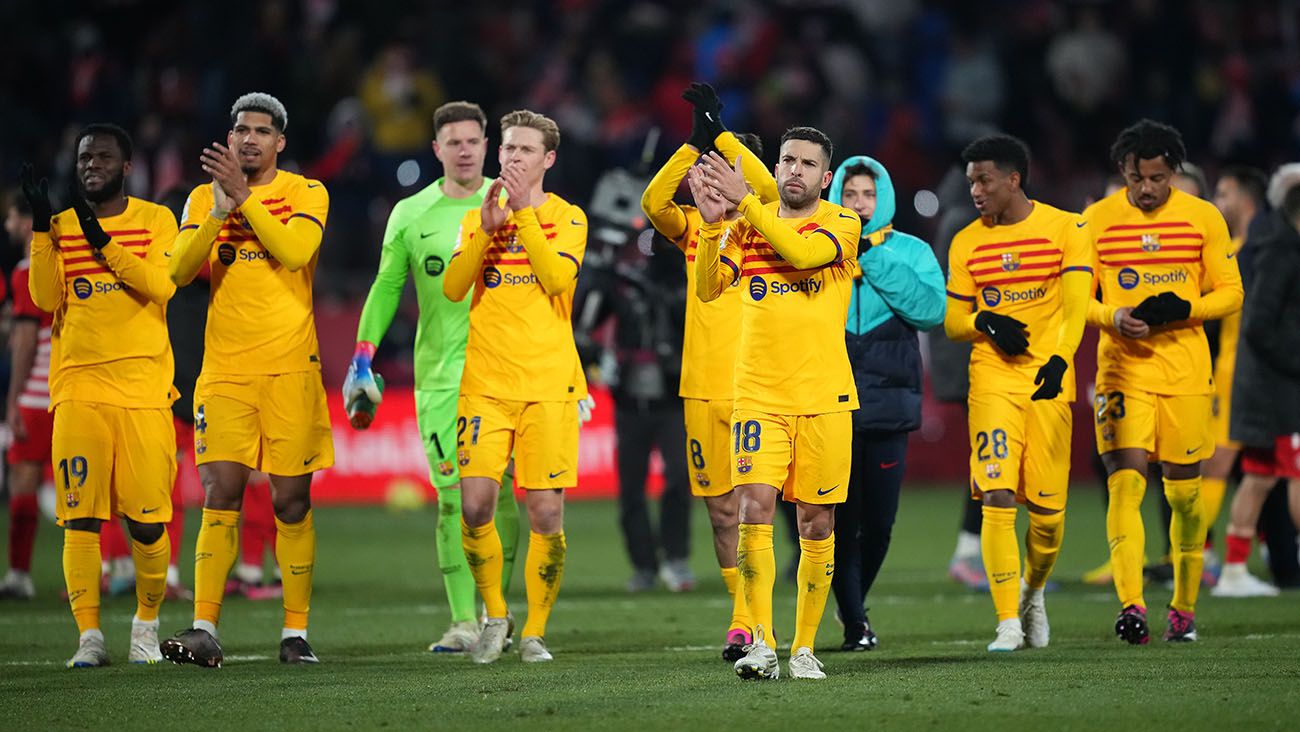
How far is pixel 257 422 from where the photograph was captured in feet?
29.1

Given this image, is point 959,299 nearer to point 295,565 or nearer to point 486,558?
point 486,558

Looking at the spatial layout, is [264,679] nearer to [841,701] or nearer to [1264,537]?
[841,701]

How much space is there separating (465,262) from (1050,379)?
276 centimetres

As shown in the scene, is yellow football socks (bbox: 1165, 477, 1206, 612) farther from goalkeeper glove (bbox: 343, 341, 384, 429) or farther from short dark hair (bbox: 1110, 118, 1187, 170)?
goalkeeper glove (bbox: 343, 341, 384, 429)

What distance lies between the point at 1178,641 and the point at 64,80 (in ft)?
55.5

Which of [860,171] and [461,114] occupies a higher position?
[461,114]

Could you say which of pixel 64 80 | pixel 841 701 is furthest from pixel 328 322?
pixel 841 701

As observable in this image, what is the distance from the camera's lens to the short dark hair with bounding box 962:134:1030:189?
29.7 feet

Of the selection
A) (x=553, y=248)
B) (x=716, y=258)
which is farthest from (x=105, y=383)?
(x=716, y=258)

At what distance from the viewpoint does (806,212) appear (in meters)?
8.06

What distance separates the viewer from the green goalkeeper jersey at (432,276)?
952 centimetres

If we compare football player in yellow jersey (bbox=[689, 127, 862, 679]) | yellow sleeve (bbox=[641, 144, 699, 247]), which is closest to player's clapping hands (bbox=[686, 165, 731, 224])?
football player in yellow jersey (bbox=[689, 127, 862, 679])

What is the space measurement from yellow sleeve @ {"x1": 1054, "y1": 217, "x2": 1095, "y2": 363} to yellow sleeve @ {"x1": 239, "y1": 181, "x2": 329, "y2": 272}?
3529mm

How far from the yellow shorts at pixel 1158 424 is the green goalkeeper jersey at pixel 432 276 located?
3.29m
